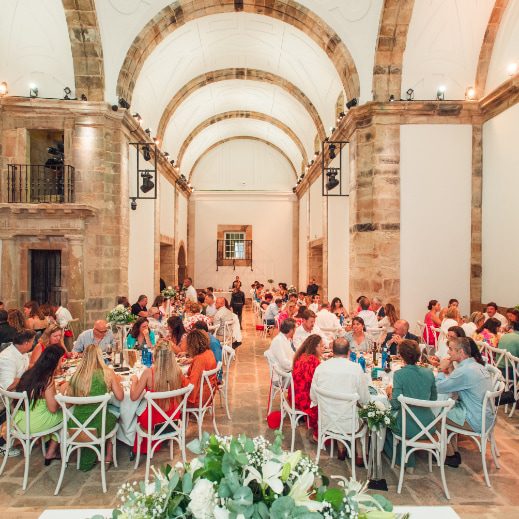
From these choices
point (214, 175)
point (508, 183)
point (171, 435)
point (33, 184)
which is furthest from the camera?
point (214, 175)

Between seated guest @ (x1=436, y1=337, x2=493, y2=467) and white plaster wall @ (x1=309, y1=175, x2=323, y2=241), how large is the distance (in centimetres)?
863

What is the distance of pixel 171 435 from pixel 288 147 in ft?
48.1

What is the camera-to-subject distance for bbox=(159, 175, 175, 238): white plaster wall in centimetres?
1234

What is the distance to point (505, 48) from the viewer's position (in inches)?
284

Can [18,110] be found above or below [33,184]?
above

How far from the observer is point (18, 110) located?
7.88 metres

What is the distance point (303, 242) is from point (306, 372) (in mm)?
12350

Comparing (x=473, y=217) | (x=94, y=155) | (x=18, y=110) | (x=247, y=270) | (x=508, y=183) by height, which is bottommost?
(x=247, y=270)

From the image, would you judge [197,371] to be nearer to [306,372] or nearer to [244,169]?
[306,372]

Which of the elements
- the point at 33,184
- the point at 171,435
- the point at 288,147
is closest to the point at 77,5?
the point at 33,184

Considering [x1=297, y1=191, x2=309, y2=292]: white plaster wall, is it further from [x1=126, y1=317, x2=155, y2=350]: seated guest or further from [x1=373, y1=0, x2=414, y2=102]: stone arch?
[x1=126, y1=317, x2=155, y2=350]: seated guest

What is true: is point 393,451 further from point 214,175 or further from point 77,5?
point 214,175

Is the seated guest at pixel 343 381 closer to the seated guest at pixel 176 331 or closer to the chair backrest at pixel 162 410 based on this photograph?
the chair backrest at pixel 162 410

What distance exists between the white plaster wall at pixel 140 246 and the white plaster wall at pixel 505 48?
25.3ft
